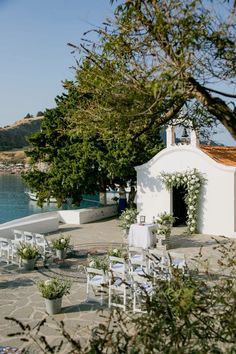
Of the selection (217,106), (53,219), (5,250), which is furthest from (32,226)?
(217,106)

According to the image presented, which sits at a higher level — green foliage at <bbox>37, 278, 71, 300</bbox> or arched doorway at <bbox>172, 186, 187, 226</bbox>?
arched doorway at <bbox>172, 186, 187, 226</bbox>

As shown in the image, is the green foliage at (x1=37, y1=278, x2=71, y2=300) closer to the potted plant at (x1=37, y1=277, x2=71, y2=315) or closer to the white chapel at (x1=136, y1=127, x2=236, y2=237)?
the potted plant at (x1=37, y1=277, x2=71, y2=315)

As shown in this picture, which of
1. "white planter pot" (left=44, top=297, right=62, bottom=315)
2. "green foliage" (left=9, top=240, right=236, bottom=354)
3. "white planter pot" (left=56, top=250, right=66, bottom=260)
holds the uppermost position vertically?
"green foliage" (left=9, top=240, right=236, bottom=354)

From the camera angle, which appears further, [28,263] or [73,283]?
[28,263]

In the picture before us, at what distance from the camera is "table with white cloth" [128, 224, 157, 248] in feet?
54.2

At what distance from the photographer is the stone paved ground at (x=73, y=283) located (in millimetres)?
9078

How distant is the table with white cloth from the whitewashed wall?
→ 14.2ft

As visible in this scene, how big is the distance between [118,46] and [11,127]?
7431 inches

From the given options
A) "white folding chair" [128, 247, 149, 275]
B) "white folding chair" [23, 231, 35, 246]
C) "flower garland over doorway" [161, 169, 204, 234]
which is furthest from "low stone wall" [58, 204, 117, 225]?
"white folding chair" [128, 247, 149, 275]

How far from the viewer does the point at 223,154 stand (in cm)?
2266

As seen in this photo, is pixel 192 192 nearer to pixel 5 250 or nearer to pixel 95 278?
pixel 5 250

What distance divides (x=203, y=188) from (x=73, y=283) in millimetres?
10389

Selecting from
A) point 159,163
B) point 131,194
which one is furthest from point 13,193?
point 159,163

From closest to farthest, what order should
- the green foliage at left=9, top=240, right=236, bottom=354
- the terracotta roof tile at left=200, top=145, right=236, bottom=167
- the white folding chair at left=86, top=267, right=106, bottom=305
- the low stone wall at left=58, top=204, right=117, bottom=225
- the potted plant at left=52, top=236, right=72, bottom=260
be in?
the green foliage at left=9, top=240, right=236, bottom=354
the white folding chair at left=86, top=267, right=106, bottom=305
the potted plant at left=52, top=236, right=72, bottom=260
the terracotta roof tile at left=200, top=145, right=236, bottom=167
the low stone wall at left=58, top=204, right=117, bottom=225
